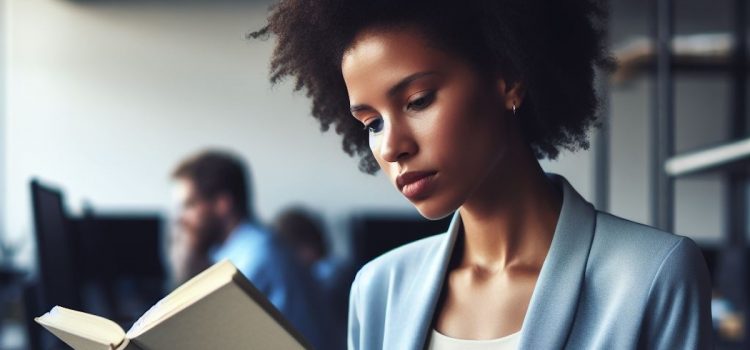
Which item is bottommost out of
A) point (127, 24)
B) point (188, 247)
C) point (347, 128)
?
point (188, 247)

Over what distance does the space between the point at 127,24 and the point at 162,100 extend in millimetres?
585

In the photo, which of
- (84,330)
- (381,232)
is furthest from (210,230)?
(381,232)

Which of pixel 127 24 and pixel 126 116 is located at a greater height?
pixel 127 24

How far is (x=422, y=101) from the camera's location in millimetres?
1023

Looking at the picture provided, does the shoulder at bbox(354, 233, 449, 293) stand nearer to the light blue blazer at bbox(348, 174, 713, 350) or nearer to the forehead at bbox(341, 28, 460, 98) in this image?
the light blue blazer at bbox(348, 174, 713, 350)

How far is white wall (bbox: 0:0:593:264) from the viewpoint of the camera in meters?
6.49

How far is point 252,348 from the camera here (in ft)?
3.40

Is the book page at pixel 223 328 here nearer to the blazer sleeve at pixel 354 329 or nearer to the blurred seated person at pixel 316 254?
the blazer sleeve at pixel 354 329

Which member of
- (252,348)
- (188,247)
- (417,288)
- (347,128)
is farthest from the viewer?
(188,247)

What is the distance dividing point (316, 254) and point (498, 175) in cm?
443

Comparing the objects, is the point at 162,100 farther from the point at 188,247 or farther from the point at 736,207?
the point at 736,207

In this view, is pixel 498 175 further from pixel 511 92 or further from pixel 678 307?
pixel 678 307

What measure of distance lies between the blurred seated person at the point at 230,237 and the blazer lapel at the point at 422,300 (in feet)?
5.57

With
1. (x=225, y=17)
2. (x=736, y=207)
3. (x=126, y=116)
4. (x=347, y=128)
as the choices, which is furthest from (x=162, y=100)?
(x=347, y=128)
